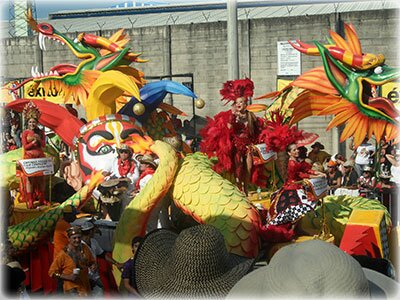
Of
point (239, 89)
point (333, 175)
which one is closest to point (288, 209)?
point (239, 89)

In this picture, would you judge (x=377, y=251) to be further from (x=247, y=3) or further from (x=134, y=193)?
(x=247, y=3)

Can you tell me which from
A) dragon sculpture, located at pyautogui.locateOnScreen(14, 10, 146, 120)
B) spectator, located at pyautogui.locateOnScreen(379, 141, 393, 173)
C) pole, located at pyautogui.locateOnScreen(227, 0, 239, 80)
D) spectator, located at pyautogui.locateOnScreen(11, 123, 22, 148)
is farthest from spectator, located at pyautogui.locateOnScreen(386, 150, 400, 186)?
spectator, located at pyautogui.locateOnScreen(11, 123, 22, 148)


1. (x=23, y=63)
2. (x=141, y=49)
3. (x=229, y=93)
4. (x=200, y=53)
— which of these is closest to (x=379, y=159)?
(x=229, y=93)

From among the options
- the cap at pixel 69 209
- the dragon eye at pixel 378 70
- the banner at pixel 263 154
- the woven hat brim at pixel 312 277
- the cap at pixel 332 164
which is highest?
the dragon eye at pixel 378 70

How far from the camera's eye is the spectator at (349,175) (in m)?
9.95

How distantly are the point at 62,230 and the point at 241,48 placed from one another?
10255 mm

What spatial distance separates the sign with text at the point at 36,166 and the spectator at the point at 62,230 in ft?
4.64

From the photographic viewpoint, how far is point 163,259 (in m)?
3.88

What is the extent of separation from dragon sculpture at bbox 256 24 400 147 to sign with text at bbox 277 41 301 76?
20.2 ft

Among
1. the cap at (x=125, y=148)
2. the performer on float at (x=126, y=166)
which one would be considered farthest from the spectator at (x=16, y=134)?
the performer on float at (x=126, y=166)

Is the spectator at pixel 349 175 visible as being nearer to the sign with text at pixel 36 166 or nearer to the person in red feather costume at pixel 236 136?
the person in red feather costume at pixel 236 136

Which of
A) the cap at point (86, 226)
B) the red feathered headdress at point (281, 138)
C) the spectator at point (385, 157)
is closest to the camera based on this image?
the cap at point (86, 226)

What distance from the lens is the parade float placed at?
18.7ft

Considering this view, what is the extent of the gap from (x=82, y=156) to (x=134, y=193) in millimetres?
1278
